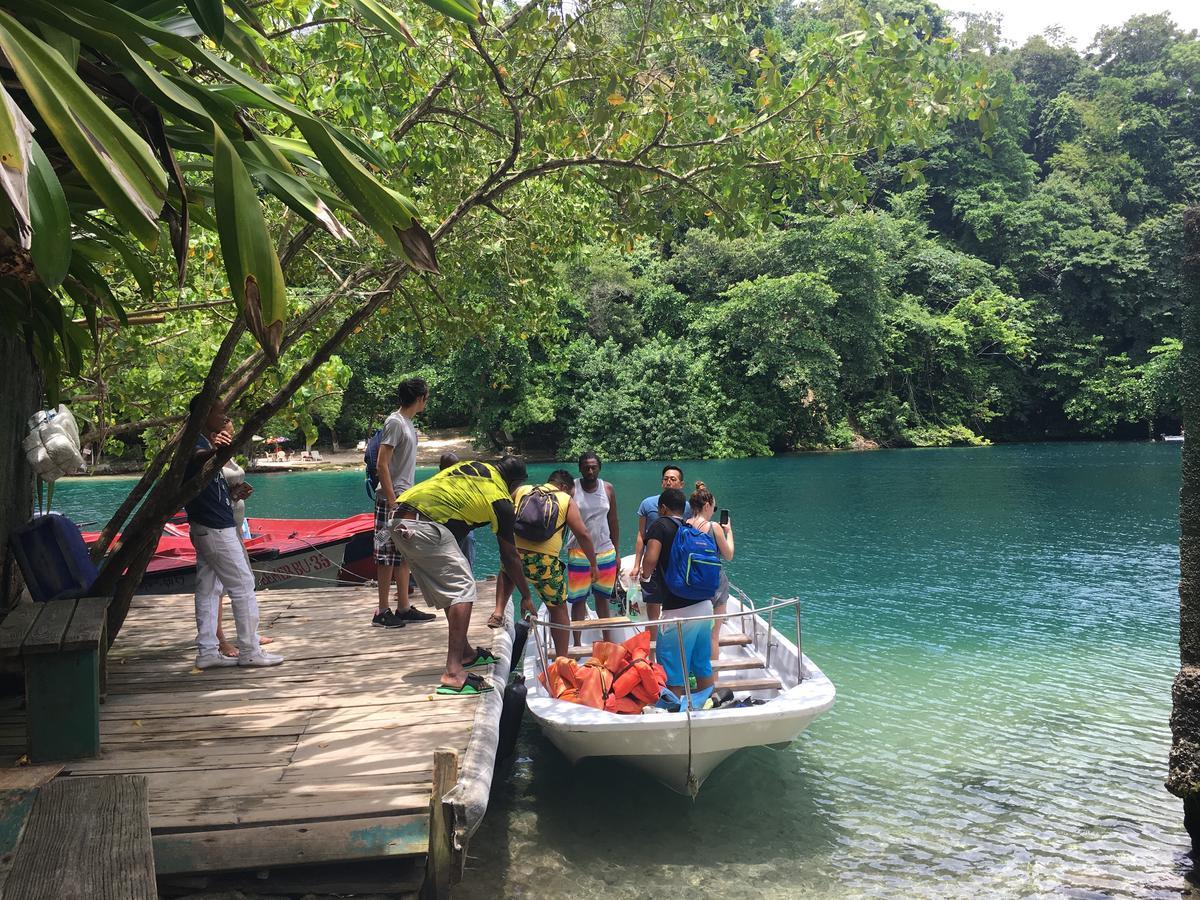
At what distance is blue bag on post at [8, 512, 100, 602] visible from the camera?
5.39m

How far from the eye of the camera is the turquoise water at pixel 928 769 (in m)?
5.68

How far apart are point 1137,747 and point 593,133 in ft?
22.7

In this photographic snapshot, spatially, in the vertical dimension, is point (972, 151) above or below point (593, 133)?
above

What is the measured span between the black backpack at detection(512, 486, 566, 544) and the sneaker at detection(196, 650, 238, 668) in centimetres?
219

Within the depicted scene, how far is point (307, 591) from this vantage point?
9.39 meters

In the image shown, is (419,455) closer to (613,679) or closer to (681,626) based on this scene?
(613,679)

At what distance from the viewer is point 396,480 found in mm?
7102

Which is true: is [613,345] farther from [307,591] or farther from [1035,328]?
[307,591]

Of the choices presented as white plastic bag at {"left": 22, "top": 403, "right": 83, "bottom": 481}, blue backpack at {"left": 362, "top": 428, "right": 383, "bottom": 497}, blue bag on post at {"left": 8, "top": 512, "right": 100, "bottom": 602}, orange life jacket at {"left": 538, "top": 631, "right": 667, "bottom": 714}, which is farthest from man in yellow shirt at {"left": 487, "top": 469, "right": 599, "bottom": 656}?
white plastic bag at {"left": 22, "top": 403, "right": 83, "bottom": 481}

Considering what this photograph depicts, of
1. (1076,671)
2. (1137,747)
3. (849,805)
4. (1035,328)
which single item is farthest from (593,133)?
(1035,328)

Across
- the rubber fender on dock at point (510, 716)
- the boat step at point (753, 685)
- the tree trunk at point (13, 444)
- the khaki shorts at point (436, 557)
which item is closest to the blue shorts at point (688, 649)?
the boat step at point (753, 685)

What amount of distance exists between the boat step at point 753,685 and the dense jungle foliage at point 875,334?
110 feet

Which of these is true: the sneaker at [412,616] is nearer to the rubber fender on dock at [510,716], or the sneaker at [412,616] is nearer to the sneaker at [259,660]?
the rubber fender on dock at [510,716]

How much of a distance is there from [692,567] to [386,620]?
8.88 ft
